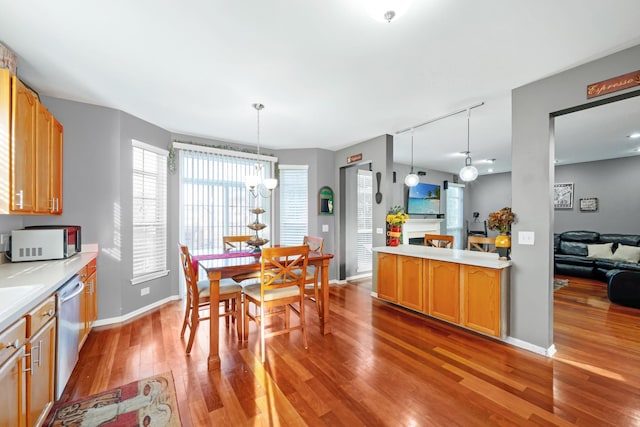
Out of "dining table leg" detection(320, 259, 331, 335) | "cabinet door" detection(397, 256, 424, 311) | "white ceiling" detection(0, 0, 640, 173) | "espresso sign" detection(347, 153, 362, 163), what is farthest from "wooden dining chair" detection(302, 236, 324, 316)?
"espresso sign" detection(347, 153, 362, 163)

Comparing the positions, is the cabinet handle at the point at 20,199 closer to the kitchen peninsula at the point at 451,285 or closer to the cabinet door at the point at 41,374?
the cabinet door at the point at 41,374

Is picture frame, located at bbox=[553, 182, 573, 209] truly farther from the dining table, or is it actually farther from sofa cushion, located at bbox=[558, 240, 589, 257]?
the dining table

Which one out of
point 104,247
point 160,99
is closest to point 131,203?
point 104,247

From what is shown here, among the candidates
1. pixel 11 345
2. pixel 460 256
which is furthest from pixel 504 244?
pixel 11 345

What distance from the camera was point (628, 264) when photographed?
Result: 4793 mm

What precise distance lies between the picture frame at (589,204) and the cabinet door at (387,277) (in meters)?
6.08

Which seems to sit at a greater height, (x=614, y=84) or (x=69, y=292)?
(x=614, y=84)

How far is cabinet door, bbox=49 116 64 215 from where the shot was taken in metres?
2.56

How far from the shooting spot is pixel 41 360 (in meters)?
1.55

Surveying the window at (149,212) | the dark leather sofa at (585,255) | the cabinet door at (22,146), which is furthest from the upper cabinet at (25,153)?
the dark leather sofa at (585,255)

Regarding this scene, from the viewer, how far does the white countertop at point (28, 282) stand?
4.20ft

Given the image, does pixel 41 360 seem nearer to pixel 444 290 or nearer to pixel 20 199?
pixel 20 199

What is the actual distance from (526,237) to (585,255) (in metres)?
4.88

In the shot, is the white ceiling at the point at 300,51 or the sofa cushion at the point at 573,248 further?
the sofa cushion at the point at 573,248
